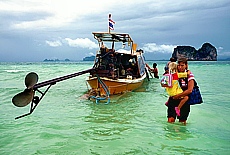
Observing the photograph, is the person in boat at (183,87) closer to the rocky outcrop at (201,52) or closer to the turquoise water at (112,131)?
the turquoise water at (112,131)

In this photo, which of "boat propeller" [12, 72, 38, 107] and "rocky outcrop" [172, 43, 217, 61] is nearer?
"boat propeller" [12, 72, 38, 107]

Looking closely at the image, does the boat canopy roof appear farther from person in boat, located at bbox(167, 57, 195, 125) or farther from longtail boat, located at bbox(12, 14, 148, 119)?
person in boat, located at bbox(167, 57, 195, 125)

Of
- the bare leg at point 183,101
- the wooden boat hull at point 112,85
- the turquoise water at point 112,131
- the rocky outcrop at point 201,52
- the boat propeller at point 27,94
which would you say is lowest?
the turquoise water at point 112,131

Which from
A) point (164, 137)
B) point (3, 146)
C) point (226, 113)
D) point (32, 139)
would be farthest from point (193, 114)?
point (3, 146)

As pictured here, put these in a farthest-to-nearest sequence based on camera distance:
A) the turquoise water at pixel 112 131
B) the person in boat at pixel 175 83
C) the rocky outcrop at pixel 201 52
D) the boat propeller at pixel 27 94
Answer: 1. the rocky outcrop at pixel 201 52
2. the person in boat at pixel 175 83
3. the turquoise water at pixel 112 131
4. the boat propeller at pixel 27 94

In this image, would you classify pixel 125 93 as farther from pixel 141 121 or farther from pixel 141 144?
pixel 141 144

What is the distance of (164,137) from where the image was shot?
20.7 feet

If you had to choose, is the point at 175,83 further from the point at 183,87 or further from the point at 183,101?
the point at 183,101

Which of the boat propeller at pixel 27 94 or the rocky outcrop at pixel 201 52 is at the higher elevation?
the rocky outcrop at pixel 201 52

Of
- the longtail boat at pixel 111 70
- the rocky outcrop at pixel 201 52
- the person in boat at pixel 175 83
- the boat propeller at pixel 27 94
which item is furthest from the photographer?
the rocky outcrop at pixel 201 52

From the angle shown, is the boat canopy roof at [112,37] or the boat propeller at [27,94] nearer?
the boat propeller at [27,94]

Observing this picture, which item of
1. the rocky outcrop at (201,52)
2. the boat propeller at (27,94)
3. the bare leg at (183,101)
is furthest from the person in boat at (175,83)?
the rocky outcrop at (201,52)

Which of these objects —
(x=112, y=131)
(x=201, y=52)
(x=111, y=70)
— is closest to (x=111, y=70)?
(x=111, y=70)

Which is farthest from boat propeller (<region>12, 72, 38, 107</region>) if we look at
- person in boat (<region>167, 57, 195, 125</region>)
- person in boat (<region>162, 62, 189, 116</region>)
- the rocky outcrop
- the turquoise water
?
the rocky outcrop
